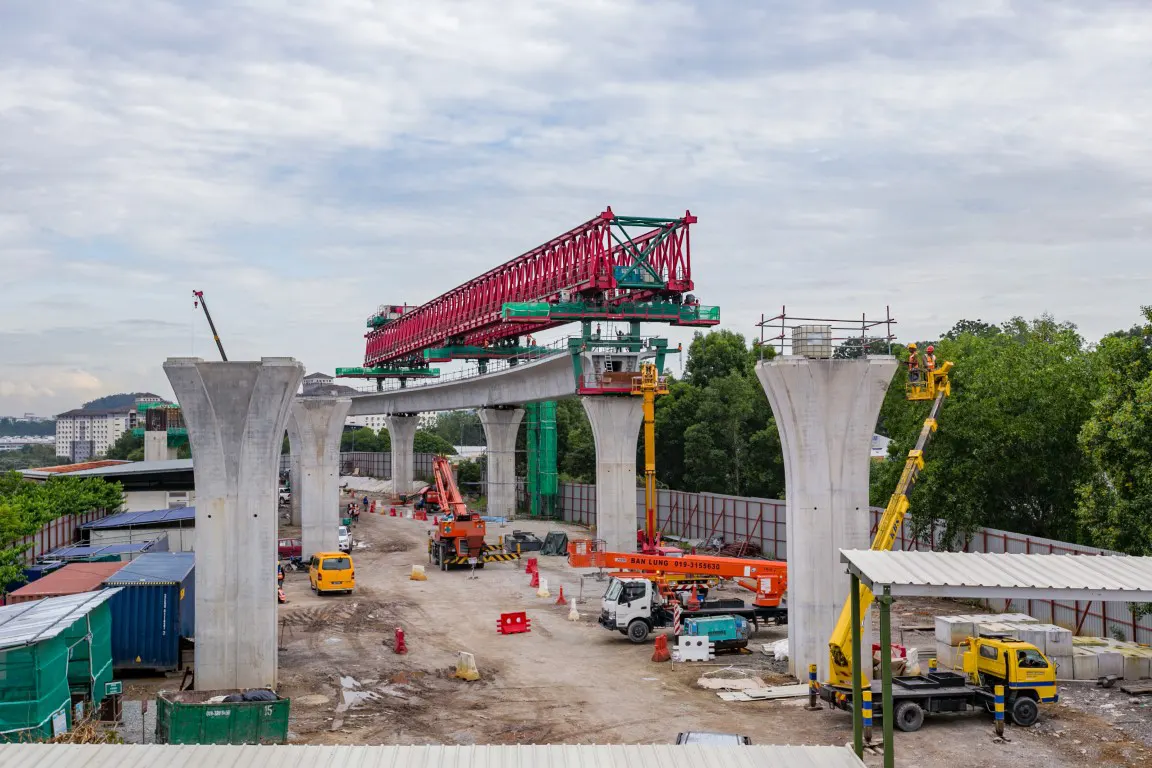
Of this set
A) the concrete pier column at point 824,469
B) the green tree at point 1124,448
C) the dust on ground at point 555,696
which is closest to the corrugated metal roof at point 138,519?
the dust on ground at point 555,696

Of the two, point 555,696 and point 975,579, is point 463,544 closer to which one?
point 555,696

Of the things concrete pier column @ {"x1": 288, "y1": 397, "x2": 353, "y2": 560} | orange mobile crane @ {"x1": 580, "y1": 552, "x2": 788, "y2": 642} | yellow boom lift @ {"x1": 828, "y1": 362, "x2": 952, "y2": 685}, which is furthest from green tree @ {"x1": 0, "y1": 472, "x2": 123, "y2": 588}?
yellow boom lift @ {"x1": 828, "y1": 362, "x2": 952, "y2": 685}

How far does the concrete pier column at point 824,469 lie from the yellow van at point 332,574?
71.0ft

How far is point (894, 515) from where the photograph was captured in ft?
81.2

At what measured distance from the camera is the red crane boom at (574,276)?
5325cm

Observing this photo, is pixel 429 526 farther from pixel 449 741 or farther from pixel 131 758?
pixel 131 758

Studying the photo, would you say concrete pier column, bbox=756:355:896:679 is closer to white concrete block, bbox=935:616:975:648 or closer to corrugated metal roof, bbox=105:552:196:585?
white concrete block, bbox=935:616:975:648

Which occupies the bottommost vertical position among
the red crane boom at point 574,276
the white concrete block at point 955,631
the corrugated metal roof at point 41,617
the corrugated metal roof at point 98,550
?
the white concrete block at point 955,631

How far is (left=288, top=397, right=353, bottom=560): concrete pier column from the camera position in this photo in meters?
49.8

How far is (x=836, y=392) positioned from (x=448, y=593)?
2234 cm

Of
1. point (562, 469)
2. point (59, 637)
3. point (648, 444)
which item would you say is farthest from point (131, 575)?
point (562, 469)

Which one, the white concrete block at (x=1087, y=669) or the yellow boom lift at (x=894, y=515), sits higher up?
the yellow boom lift at (x=894, y=515)

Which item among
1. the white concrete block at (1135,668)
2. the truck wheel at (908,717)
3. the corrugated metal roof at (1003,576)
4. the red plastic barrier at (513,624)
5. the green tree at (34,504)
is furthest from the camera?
the red plastic barrier at (513,624)

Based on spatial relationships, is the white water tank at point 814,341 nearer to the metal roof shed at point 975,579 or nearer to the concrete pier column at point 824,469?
the concrete pier column at point 824,469
